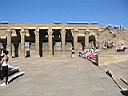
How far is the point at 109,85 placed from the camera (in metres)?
11.3

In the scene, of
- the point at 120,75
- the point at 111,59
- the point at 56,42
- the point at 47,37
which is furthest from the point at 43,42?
the point at 120,75

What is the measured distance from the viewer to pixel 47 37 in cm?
5712

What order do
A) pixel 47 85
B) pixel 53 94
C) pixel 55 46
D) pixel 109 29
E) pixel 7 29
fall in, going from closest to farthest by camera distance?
1. pixel 53 94
2. pixel 47 85
3. pixel 7 29
4. pixel 55 46
5. pixel 109 29

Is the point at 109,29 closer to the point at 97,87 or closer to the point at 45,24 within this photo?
the point at 45,24

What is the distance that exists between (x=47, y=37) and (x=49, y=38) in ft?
9.30

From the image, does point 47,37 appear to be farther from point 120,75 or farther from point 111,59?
point 120,75

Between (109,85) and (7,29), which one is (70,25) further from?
(109,85)

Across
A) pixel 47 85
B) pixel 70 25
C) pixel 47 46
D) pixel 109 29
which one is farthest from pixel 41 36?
pixel 47 85

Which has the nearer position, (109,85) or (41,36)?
(109,85)

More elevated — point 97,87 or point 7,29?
point 7,29

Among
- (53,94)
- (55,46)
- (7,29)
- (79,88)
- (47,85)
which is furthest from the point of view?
(55,46)

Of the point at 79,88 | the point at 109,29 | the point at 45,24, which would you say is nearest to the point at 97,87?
the point at 79,88

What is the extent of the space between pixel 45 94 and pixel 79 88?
5.19 feet

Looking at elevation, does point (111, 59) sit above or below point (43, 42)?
below
